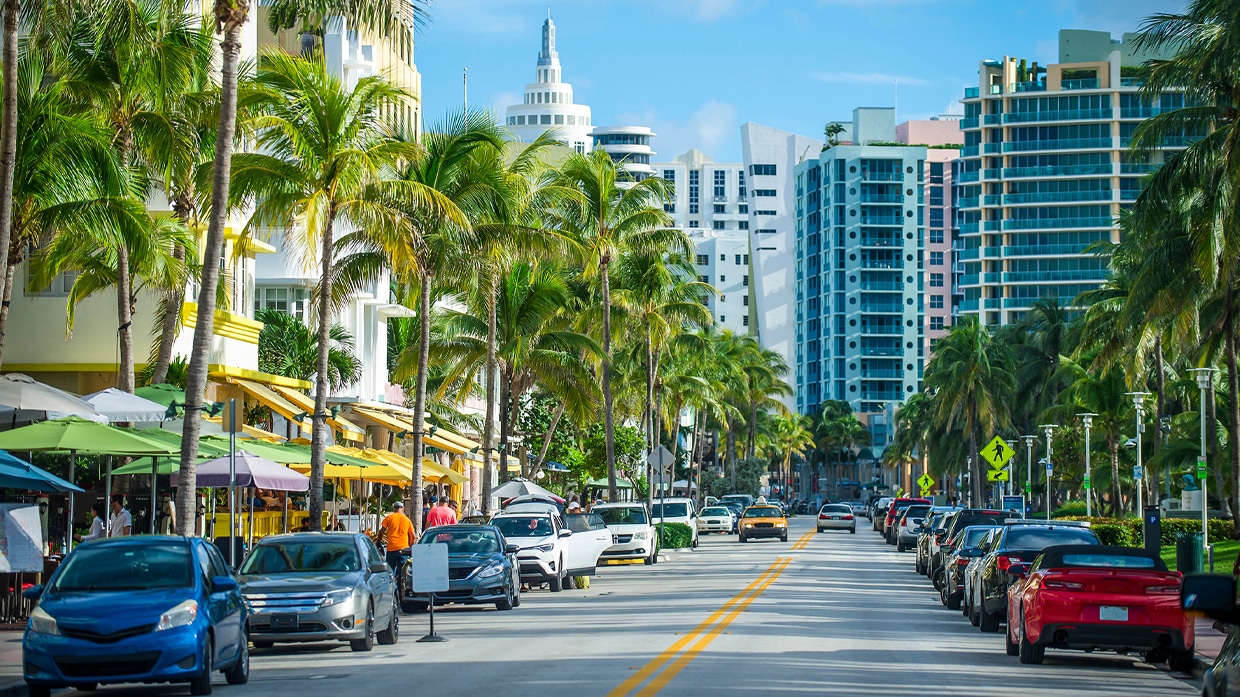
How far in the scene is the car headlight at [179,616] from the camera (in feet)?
45.8

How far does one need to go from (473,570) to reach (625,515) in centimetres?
1777

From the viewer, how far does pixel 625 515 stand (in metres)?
43.4

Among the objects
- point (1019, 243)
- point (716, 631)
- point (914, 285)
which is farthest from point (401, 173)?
point (914, 285)

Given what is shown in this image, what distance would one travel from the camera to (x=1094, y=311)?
65312 mm

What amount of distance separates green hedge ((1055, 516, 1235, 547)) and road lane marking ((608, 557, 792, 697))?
36.2ft

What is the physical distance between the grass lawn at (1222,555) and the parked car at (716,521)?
99.1 feet

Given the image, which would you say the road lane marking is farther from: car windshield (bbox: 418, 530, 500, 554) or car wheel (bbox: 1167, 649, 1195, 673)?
car wheel (bbox: 1167, 649, 1195, 673)

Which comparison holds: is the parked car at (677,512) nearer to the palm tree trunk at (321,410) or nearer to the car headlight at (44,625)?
the palm tree trunk at (321,410)

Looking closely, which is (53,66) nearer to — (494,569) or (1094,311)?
(494,569)

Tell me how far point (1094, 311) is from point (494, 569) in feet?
149

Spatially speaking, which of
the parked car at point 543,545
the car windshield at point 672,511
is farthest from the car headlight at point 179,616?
the car windshield at point 672,511

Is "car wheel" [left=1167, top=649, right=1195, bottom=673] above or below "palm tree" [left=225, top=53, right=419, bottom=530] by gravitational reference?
below

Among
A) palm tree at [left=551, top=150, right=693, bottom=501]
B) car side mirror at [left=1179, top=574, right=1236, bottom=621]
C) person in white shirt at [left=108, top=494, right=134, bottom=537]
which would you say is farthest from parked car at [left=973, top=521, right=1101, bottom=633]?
palm tree at [left=551, top=150, right=693, bottom=501]

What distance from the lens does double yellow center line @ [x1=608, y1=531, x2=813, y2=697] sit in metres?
14.2
